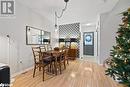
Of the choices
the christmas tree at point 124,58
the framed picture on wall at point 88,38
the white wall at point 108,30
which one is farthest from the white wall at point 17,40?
the framed picture on wall at point 88,38

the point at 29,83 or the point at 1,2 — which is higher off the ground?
the point at 1,2

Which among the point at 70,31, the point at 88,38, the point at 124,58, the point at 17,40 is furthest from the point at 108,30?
the point at 88,38

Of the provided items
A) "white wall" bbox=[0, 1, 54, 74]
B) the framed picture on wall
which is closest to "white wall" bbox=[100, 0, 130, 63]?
A: "white wall" bbox=[0, 1, 54, 74]

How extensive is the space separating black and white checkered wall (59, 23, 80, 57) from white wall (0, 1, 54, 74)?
4.23 meters

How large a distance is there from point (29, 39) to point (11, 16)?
1.37 metres

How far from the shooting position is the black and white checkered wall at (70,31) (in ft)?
31.2

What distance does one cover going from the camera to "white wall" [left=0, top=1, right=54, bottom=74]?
13.4 ft

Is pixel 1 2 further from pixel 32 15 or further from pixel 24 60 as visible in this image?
pixel 24 60

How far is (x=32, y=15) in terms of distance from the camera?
19.2 ft

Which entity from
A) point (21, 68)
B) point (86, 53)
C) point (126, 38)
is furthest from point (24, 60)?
point (86, 53)

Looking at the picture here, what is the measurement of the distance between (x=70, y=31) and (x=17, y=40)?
557 centimetres

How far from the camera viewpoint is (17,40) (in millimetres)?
4645

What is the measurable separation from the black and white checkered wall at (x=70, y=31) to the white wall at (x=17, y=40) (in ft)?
13.9

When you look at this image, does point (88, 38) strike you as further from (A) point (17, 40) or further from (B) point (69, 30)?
(A) point (17, 40)
